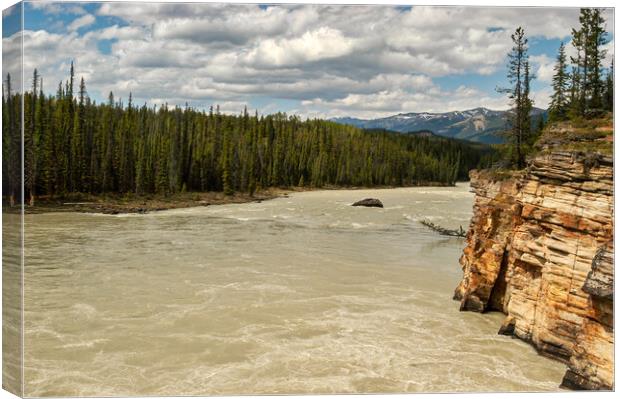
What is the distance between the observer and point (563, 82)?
1828 cm

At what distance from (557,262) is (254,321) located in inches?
266

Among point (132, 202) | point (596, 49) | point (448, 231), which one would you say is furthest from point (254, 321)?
point (132, 202)

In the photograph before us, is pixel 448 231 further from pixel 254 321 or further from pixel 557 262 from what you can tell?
pixel 557 262

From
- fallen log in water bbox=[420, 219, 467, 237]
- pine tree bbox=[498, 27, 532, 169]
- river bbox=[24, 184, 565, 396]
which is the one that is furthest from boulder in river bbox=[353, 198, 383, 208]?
pine tree bbox=[498, 27, 532, 169]

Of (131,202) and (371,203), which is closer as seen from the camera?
(131,202)

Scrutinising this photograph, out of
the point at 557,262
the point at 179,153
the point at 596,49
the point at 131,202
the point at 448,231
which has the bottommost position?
the point at 448,231

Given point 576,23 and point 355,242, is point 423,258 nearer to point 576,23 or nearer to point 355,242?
point 355,242

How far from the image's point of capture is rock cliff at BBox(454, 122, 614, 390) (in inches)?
341

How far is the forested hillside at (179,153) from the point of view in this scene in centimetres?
3198

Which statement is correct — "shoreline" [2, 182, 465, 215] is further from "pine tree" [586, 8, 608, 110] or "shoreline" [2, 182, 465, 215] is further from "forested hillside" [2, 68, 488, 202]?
"pine tree" [586, 8, 608, 110]

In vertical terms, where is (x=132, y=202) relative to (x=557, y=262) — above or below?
below

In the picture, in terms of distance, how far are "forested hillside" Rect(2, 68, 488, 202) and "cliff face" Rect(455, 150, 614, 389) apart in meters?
9.06

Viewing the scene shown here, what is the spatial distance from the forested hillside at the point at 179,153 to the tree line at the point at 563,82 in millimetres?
11557

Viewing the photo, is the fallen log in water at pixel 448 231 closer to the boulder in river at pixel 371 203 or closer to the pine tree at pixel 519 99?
the pine tree at pixel 519 99
